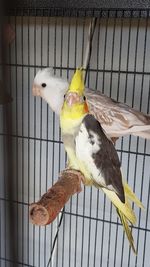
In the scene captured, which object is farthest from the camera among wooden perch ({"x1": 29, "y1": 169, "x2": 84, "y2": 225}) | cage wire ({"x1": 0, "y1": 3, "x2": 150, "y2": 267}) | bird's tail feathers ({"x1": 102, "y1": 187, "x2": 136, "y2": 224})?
cage wire ({"x1": 0, "y1": 3, "x2": 150, "y2": 267})

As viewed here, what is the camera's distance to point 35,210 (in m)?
0.47

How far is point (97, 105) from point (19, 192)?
2.17 feet

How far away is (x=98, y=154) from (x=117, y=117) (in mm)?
133

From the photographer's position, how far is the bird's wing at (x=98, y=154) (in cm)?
55

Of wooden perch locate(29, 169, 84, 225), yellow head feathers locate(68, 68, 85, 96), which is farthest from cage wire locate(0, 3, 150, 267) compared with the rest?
yellow head feathers locate(68, 68, 85, 96)

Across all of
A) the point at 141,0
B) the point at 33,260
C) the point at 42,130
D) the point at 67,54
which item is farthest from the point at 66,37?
the point at 33,260

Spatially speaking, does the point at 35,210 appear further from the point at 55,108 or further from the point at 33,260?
the point at 33,260

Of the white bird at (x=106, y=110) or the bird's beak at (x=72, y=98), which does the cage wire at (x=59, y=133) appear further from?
the bird's beak at (x=72, y=98)

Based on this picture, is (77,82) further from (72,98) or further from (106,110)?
(106,110)

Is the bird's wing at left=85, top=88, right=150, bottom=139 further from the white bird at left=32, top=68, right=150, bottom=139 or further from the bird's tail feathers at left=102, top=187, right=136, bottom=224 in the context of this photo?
the bird's tail feathers at left=102, top=187, right=136, bottom=224

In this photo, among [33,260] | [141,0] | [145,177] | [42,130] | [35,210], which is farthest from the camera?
[33,260]

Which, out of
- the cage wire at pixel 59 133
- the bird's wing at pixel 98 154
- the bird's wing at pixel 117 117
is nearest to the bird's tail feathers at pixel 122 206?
the bird's wing at pixel 98 154

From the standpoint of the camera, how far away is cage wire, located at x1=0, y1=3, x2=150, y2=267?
97cm

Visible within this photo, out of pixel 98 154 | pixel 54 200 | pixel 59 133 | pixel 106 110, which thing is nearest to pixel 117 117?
pixel 106 110
